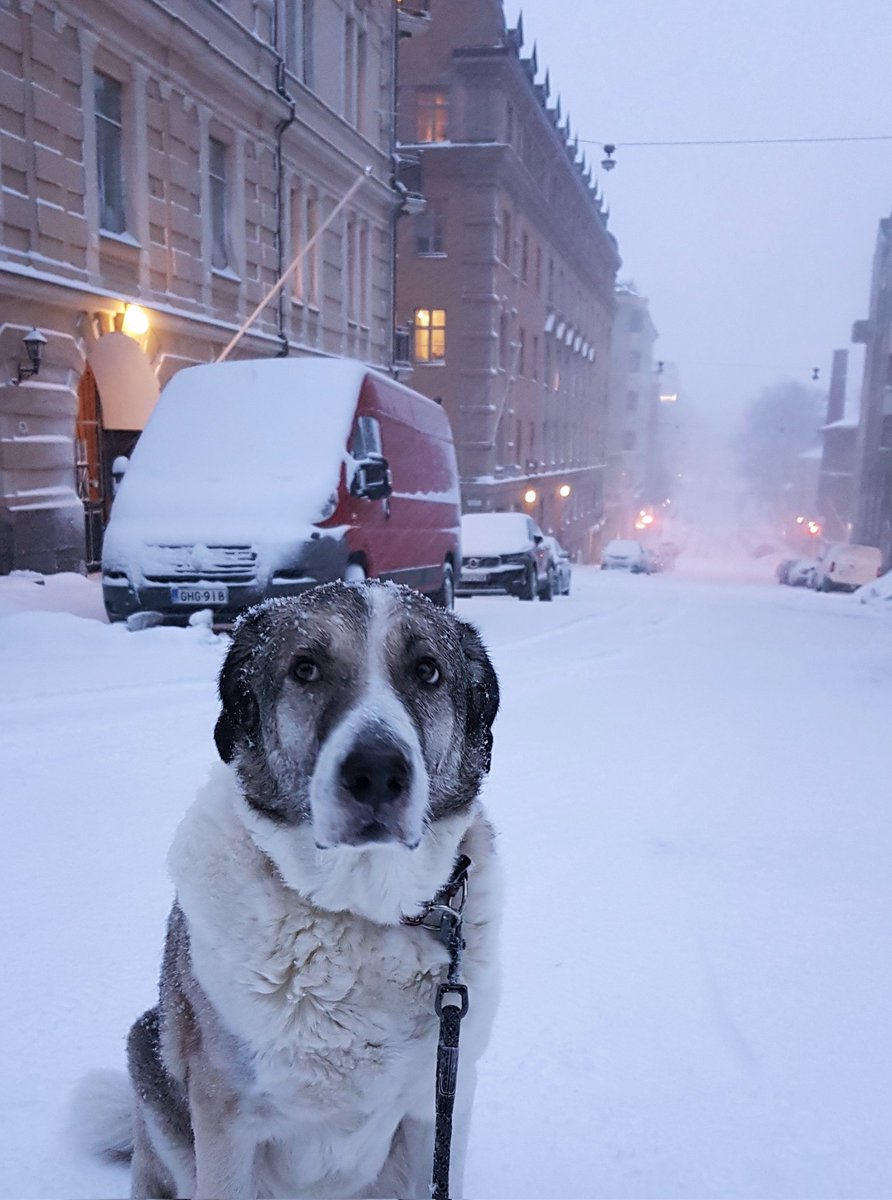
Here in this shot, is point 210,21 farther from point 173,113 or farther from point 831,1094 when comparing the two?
point 831,1094

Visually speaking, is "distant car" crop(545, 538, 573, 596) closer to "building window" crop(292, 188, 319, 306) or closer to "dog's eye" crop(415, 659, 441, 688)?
"building window" crop(292, 188, 319, 306)

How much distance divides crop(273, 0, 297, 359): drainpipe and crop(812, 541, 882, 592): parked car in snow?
22.4 m

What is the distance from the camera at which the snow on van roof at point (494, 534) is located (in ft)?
53.2

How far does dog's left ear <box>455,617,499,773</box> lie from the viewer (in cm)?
241

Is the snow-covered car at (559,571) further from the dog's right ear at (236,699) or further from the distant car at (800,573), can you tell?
the distant car at (800,573)

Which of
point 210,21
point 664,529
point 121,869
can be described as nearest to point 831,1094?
point 121,869

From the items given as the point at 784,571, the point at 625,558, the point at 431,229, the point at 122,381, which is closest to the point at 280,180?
the point at 122,381

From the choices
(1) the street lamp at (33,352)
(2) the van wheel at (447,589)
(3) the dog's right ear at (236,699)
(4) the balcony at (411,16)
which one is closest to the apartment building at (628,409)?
(4) the balcony at (411,16)

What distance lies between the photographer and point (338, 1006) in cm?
190

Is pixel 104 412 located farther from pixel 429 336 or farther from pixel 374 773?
pixel 429 336

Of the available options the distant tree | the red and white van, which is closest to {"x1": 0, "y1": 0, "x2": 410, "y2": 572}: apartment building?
the red and white van

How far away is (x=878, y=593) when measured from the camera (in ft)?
66.7

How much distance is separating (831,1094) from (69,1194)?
2110 mm

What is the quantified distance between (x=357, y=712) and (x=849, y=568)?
33.8 metres
